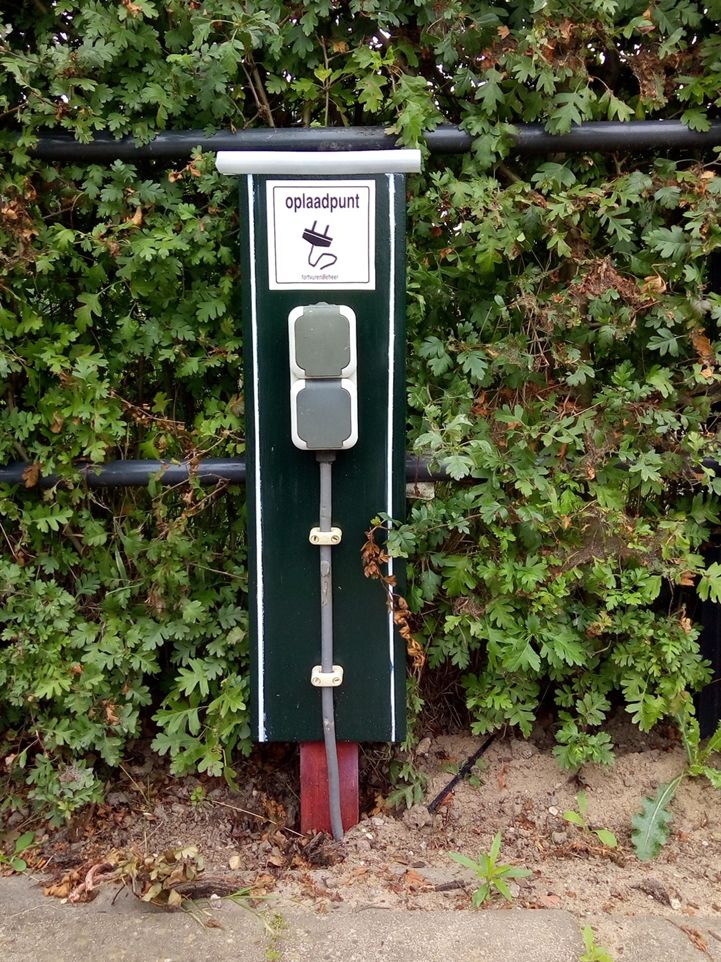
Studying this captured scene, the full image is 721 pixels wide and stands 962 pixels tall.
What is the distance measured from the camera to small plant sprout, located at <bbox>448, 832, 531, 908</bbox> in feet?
7.61

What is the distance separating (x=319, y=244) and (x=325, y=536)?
Result: 0.89 meters

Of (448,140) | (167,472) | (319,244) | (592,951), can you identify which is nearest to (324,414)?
(319,244)

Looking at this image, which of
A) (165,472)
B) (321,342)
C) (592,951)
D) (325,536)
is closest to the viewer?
(592,951)

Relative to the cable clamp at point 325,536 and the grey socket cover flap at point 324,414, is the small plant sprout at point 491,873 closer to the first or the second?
the cable clamp at point 325,536

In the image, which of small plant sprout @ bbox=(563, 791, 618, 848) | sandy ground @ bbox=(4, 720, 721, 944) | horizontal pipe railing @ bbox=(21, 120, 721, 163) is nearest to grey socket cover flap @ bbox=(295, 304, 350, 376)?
horizontal pipe railing @ bbox=(21, 120, 721, 163)

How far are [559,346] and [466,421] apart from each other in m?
0.49

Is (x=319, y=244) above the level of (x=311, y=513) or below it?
above

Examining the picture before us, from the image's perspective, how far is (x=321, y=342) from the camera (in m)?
2.25

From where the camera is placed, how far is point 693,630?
276 cm

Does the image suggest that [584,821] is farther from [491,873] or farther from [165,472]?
[165,472]

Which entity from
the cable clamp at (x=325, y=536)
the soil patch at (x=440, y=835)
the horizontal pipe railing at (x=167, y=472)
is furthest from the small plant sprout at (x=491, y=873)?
the horizontal pipe railing at (x=167, y=472)

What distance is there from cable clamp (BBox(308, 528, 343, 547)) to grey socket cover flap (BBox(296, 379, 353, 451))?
0.29 meters

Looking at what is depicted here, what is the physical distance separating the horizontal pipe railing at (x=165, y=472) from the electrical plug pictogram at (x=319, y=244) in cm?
70

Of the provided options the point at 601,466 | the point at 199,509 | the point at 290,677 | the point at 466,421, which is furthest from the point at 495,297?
the point at 290,677
